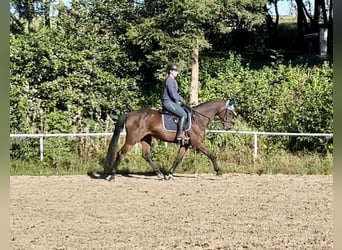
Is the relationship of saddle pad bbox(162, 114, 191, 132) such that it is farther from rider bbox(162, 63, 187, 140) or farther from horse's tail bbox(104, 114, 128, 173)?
horse's tail bbox(104, 114, 128, 173)

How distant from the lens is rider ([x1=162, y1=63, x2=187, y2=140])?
9.24 metres

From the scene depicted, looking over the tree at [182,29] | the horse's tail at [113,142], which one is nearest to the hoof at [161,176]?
the horse's tail at [113,142]

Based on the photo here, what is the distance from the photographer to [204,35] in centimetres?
1577

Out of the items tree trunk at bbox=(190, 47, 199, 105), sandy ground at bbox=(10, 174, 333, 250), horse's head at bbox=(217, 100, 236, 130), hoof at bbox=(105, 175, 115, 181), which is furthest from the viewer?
tree trunk at bbox=(190, 47, 199, 105)

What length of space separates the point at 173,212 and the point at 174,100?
324 cm

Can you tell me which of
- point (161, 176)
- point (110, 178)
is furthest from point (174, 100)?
point (110, 178)

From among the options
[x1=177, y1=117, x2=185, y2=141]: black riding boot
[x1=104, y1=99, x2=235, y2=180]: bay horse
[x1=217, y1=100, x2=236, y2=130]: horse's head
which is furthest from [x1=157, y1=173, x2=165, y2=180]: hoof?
[x1=217, y1=100, x2=236, y2=130]: horse's head

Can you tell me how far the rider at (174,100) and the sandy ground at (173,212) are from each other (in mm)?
940

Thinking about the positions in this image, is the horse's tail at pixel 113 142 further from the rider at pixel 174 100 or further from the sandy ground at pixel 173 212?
the rider at pixel 174 100

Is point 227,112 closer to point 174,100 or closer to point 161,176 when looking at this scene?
point 174,100

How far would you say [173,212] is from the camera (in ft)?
21.5

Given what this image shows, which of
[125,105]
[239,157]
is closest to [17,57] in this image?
[125,105]

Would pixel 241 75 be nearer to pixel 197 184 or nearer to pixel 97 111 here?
pixel 97 111

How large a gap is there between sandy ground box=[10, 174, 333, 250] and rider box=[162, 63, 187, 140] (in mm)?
940
